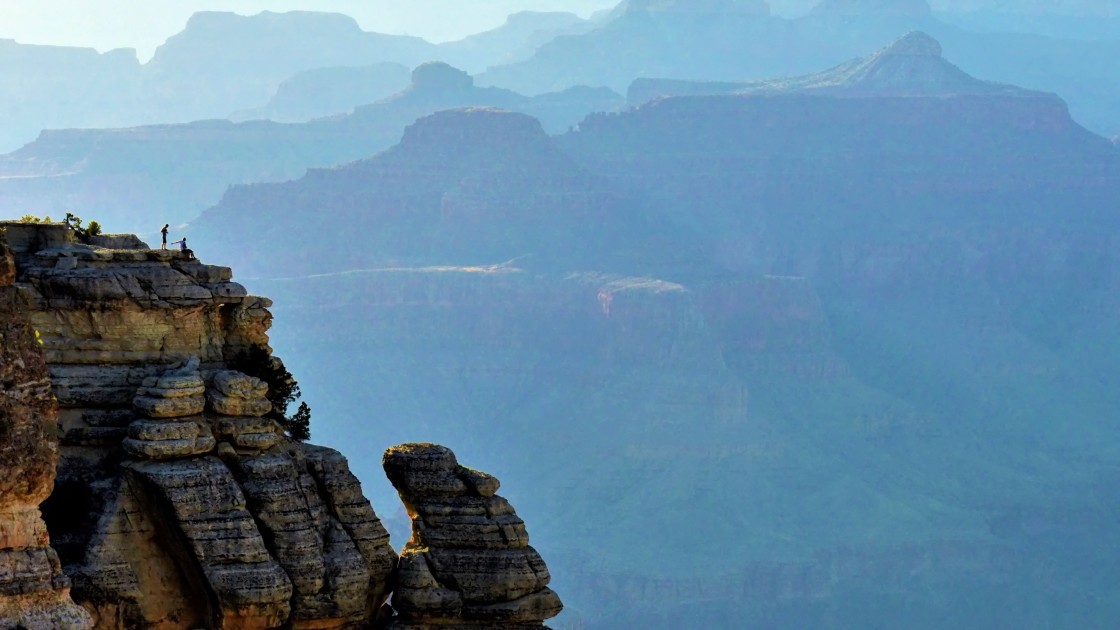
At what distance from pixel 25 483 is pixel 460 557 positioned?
426 inches

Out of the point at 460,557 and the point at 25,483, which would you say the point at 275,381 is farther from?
the point at 25,483

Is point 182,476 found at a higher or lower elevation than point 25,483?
higher

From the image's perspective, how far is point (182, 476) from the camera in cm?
3209

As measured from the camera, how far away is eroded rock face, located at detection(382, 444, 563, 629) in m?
35.1

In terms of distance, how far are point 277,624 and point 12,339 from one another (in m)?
7.52

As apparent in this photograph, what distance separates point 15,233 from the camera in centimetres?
3419

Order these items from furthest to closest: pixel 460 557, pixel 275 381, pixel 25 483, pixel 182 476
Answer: pixel 275 381
pixel 460 557
pixel 182 476
pixel 25 483

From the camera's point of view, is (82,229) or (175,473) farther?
(82,229)

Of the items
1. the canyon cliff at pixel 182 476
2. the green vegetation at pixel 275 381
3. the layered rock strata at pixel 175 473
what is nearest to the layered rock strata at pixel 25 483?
the canyon cliff at pixel 182 476

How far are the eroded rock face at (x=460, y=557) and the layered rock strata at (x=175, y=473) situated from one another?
680 mm

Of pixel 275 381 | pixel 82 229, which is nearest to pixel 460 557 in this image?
pixel 275 381

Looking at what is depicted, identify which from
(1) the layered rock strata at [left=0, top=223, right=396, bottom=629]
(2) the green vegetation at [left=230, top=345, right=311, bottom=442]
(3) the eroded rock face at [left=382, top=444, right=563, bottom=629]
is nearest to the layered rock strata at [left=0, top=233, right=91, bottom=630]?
(1) the layered rock strata at [left=0, top=223, right=396, bottom=629]

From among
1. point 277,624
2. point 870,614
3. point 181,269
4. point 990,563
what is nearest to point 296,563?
point 277,624

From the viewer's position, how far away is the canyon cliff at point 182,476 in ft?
105
